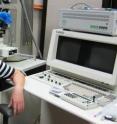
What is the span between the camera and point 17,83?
153 cm

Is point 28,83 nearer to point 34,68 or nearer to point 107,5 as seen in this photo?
point 34,68

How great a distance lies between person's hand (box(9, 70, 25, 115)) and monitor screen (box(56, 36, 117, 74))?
408 millimetres

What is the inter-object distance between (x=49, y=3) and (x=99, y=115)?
1963 millimetres

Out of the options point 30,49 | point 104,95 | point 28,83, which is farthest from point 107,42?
point 30,49

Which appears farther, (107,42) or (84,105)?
(107,42)

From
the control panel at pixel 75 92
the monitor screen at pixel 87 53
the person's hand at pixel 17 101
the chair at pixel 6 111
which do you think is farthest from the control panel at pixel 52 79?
the chair at pixel 6 111

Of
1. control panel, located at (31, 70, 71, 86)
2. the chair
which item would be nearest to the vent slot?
control panel, located at (31, 70, 71, 86)

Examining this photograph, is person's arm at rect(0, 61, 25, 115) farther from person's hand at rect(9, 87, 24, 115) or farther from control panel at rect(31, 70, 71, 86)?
control panel at rect(31, 70, 71, 86)

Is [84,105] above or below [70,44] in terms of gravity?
below

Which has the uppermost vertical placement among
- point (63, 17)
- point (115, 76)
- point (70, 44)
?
point (63, 17)

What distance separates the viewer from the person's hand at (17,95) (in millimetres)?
1391

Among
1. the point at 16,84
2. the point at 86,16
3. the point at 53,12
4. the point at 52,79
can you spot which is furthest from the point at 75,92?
the point at 53,12

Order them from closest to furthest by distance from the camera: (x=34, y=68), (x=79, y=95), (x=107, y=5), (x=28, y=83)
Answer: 1. (x=79, y=95)
2. (x=28, y=83)
3. (x=34, y=68)
4. (x=107, y=5)

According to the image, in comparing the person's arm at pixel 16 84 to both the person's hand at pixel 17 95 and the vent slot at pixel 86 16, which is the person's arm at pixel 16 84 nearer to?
the person's hand at pixel 17 95
